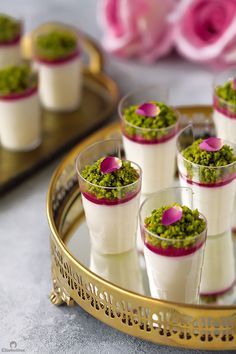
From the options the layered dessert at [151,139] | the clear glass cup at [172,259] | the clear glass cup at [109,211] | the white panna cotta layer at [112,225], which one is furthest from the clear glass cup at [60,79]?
the clear glass cup at [172,259]

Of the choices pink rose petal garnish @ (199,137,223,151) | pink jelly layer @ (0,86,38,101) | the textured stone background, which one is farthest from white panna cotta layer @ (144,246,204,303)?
pink jelly layer @ (0,86,38,101)

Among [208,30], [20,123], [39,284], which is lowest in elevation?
[39,284]

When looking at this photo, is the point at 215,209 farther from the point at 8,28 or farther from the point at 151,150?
the point at 8,28

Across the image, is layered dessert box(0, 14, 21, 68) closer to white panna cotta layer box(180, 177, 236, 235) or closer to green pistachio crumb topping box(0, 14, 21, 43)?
green pistachio crumb topping box(0, 14, 21, 43)

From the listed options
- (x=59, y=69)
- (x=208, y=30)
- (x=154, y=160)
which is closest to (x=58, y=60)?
(x=59, y=69)

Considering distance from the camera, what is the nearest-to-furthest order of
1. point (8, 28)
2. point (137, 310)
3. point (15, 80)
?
point (137, 310), point (15, 80), point (8, 28)

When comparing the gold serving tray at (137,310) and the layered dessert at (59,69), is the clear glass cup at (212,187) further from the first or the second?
the layered dessert at (59,69)
